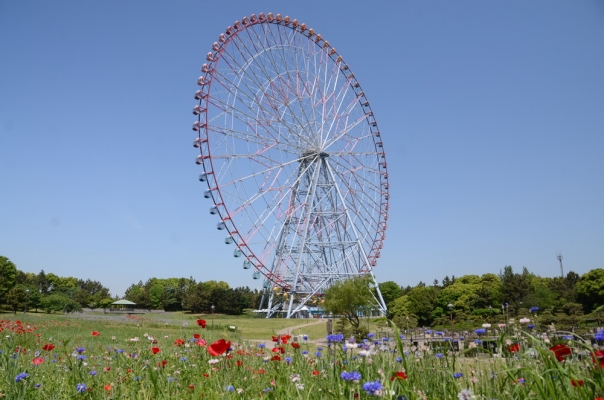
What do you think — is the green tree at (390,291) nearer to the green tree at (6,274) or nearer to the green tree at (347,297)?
the green tree at (347,297)

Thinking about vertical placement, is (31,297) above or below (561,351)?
above

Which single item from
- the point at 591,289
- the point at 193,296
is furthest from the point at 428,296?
the point at 193,296

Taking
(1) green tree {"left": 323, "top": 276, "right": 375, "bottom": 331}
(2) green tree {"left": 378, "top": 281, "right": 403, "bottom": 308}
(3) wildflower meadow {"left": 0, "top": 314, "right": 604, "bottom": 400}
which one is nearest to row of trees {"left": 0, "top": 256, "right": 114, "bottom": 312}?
(1) green tree {"left": 323, "top": 276, "right": 375, "bottom": 331}

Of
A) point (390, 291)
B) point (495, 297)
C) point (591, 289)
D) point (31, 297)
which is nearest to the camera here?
point (591, 289)

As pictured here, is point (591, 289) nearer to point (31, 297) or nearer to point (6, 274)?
point (31, 297)

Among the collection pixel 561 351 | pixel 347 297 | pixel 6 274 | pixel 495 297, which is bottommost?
pixel 561 351

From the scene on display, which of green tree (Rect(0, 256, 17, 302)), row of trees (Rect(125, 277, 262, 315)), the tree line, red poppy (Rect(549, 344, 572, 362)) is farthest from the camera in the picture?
row of trees (Rect(125, 277, 262, 315))

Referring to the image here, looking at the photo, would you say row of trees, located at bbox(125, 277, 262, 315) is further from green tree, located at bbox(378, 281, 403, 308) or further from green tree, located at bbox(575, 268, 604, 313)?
green tree, located at bbox(575, 268, 604, 313)

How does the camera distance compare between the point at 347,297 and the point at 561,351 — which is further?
the point at 347,297

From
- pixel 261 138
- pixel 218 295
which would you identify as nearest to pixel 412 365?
pixel 261 138

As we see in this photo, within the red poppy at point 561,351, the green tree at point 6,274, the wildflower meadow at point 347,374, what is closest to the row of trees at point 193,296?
the green tree at point 6,274

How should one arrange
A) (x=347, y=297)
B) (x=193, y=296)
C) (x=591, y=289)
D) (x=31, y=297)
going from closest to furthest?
(x=347, y=297)
(x=591, y=289)
(x=31, y=297)
(x=193, y=296)

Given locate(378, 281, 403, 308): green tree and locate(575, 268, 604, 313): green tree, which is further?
locate(378, 281, 403, 308): green tree

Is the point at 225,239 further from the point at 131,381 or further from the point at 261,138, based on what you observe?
the point at 131,381
